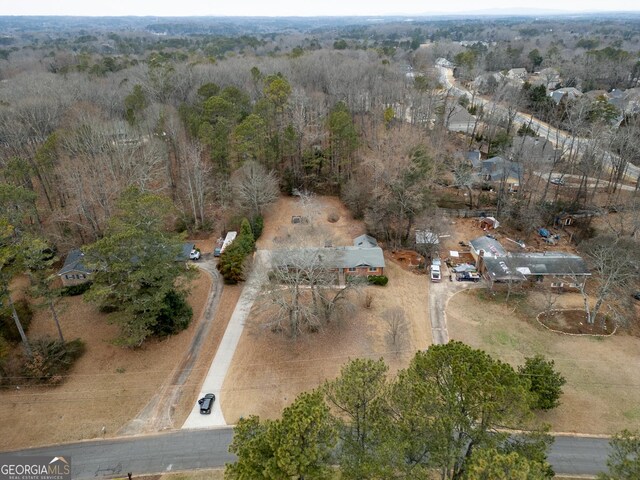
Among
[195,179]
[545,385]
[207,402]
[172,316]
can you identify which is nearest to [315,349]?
[207,402]

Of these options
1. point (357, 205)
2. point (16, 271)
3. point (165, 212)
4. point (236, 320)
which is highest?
point (165, 212)

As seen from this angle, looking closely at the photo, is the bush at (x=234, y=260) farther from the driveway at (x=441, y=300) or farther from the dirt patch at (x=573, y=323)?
the dirt patch at (x=573, y=323)

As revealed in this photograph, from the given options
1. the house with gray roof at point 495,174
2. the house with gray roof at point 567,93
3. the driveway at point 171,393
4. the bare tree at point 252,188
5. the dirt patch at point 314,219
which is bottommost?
the driveway at point 171,393

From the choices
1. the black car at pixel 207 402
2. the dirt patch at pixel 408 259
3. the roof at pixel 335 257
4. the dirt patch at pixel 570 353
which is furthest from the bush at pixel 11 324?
the dirt patch at pixel 570 353

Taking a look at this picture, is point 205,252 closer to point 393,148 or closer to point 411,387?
point 393,148

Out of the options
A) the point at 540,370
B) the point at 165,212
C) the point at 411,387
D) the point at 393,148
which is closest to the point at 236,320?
the point at 165,212

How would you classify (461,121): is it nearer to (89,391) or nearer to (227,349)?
(227,349)
